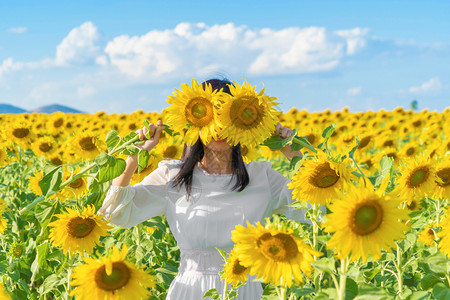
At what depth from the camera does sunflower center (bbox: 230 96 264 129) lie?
6.91 feet

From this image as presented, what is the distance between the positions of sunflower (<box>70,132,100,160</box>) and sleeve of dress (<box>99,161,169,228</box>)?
2836mm

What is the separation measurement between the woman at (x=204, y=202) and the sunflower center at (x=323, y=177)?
0.69 m

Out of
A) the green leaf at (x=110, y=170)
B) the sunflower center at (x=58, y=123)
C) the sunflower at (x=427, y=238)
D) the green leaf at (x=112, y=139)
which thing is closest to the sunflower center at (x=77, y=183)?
the green leaf at (x=112, y=139)

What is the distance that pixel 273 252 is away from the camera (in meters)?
1.58

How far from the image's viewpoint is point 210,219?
2766 millimetres

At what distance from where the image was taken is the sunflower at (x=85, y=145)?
5.63 meters

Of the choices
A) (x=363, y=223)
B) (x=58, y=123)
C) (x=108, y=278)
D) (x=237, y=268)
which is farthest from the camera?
(x=58, y=123)

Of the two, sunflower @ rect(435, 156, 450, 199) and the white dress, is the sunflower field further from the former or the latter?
the white dress

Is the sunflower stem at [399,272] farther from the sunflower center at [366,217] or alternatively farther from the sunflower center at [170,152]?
the sunflower center at [170,152]

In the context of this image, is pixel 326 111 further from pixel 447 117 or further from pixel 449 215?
pixel 449 215

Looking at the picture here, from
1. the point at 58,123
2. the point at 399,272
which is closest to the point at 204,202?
the point at 399,272

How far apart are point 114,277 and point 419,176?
2142mm

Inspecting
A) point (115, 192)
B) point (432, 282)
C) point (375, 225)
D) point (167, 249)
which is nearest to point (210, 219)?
point (115, 192)

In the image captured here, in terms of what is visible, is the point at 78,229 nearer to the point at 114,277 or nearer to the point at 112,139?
the point at 112,139
